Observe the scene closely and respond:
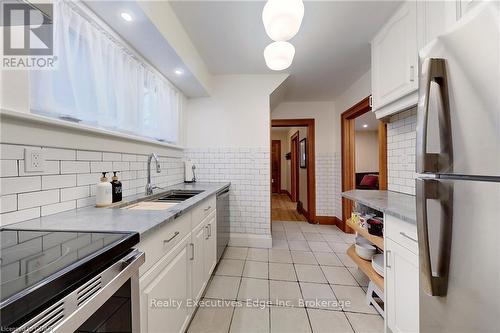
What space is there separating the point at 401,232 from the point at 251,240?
6.78 ft

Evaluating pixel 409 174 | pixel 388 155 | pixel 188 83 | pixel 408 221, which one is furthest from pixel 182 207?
pixel 388 155

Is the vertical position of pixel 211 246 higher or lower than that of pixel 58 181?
lower

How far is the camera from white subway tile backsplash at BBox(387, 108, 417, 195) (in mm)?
1962

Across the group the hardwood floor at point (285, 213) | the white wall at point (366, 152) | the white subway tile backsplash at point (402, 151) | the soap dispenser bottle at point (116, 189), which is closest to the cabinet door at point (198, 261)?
the soap dispenser bottle at point (116, 189)

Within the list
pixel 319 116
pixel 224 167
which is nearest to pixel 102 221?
pixel 224 167

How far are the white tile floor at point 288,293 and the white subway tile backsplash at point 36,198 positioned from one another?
4.01 ft

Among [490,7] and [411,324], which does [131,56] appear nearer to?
[490,7]

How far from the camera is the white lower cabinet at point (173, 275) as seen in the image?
3.13 feet

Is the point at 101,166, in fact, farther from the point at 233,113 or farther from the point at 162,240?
the point at 233,113

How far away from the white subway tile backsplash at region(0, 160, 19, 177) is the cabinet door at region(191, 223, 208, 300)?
0.99 metres

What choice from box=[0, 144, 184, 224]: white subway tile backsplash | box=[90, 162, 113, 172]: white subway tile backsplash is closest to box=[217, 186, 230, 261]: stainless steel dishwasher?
box=[0, 144, 184, 224]: white subway tile backsplash

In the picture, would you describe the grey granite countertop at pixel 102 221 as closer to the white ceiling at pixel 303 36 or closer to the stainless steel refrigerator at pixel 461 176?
the stainless steel refrigerator at pixel 461 176

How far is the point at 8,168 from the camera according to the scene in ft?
3.07

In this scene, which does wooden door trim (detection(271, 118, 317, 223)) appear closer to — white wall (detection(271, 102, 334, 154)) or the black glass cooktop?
white wall (detection(271, 102, 334, 154))
